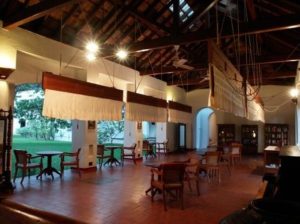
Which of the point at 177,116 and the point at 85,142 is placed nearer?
the point at 85,142

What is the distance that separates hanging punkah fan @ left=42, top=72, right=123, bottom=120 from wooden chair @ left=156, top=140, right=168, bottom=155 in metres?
6.48

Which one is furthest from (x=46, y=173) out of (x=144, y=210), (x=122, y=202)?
(x=144, y=210)

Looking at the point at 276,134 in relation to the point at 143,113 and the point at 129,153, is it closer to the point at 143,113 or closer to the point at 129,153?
the point at 129,153

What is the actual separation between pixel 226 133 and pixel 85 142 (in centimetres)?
901

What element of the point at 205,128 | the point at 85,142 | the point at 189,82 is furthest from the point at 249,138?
the point at 85,142

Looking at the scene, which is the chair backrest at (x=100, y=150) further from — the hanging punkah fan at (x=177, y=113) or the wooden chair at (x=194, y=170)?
the wooden chair at (x=194, y=170)

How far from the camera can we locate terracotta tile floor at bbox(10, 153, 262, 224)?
445cm

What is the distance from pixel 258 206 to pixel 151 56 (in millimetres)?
10172

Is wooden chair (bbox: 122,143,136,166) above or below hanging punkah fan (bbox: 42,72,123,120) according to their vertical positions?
below

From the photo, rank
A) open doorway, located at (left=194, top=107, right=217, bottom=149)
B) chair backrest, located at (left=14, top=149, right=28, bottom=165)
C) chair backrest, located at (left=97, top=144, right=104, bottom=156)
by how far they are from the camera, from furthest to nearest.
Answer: open doorway, located at (left=194, top=107, right=217, bottom=149) < chair backrest, located at (left=97, top=144, right=104, bottom=156) < chair backrest, located at (left=14, top=149, right=28, bottom=165)

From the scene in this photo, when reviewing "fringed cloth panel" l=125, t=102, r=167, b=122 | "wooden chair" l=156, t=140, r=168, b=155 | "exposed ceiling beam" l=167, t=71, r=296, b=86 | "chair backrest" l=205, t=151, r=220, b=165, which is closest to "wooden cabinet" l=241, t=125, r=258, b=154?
"exposed ceiling beam" l=167, t=71, r=296, b=86

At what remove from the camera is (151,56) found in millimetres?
10930

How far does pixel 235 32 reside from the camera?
6.16 metres

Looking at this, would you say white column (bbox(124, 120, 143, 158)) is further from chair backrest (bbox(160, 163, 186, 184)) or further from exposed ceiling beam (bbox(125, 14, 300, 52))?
chair backrest (bbox(160, 163, 186, 184))
